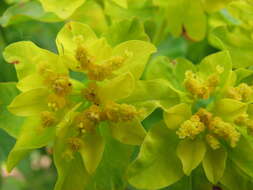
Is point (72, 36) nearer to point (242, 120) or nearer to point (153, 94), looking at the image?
point (153, 94)

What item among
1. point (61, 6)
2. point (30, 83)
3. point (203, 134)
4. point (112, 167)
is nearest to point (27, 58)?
point (30, 83)

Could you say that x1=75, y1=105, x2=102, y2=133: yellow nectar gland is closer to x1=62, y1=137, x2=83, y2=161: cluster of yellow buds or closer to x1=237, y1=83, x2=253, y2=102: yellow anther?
x1=62, y1=137, x2=83, y2=161: cluster of yellow buds

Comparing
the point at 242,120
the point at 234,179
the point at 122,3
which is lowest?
the point at 234,179

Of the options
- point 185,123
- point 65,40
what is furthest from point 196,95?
point 65,40

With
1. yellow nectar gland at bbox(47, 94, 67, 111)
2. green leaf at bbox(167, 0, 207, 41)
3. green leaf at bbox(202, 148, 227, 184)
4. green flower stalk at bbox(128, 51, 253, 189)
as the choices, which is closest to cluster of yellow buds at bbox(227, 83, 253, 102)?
green flower stalk at bbox(128, 51, 253, 189)

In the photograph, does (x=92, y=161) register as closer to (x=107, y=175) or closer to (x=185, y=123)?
(x=107, y=175)

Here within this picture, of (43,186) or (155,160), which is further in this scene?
(43,186)
